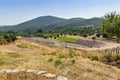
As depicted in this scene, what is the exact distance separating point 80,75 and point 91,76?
0.59m

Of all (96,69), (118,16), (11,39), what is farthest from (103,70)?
(11,39)

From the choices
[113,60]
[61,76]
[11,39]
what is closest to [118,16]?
[113,60]

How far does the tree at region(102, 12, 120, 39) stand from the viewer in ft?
84.5

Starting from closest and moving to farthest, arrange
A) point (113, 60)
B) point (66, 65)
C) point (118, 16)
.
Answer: point (66, 65) < point (113, 60) < point (118, 16)

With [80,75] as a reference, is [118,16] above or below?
above

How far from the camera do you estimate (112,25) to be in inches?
1036

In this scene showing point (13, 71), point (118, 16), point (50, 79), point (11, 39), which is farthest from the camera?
point (11, 39)

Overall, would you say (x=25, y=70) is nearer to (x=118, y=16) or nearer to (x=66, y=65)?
(x=66, y=65)

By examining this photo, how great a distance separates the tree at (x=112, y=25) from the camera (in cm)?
2575

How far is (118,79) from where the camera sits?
41.8 feet

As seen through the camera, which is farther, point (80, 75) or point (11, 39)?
point (11, 39)

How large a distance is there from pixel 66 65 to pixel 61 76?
1.99 meters

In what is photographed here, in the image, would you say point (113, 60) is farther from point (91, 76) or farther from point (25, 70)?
point (25, 70)

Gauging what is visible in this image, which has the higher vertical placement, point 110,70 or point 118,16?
point 118,16
